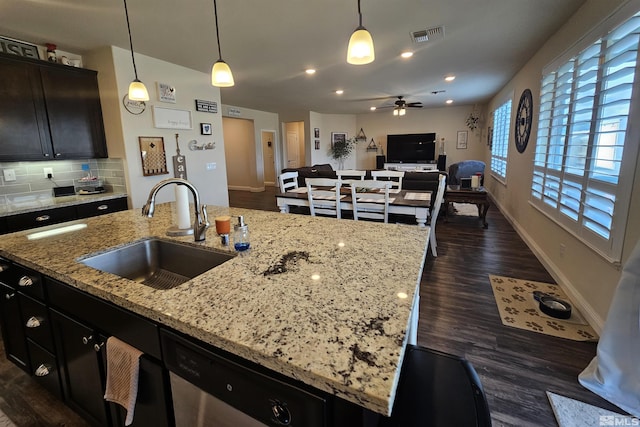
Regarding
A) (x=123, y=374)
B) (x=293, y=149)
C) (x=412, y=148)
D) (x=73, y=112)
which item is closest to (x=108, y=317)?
(x=123, y=374)

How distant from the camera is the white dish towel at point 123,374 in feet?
3.26

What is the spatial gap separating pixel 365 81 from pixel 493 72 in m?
2.12

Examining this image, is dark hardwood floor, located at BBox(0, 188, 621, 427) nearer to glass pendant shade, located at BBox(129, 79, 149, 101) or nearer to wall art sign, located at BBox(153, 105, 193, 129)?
glass pendant shade, located at BBox(129, 79, 149, 101)

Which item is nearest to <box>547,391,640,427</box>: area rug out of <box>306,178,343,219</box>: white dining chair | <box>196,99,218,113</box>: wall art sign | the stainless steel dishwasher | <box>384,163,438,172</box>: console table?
the stainless steel dishwasher

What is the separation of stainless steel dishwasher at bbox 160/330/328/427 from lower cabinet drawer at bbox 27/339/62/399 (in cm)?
96

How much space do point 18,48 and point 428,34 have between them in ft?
13.7

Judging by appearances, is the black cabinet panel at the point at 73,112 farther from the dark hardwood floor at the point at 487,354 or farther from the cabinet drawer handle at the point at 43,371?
the cabinet drawer handle at the point at 43,371

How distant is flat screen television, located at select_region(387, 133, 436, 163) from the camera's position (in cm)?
952

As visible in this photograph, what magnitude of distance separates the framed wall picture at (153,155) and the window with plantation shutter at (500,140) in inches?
225

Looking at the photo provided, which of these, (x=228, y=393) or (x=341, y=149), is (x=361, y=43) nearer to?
(x=228, y=393)

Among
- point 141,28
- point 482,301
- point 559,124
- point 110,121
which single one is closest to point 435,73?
point 559,124

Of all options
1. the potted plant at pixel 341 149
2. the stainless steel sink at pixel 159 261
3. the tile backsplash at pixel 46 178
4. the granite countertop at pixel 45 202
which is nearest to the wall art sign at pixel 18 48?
the tile backsplash at pixel 46 178

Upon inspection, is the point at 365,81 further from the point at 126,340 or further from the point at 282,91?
the point at 126,340

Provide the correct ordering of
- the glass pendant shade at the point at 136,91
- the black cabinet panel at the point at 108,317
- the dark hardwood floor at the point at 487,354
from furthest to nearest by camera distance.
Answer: the glass pendant shade at the point at 136,91
the dark hardwood floor at the point at 487,354
the black cabinet panel at the point at 108,317
